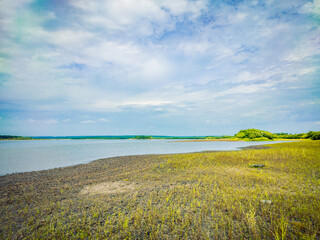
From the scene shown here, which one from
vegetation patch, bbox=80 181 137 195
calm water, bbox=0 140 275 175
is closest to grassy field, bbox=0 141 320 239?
vegetation patch, bbox=80 181 137 195

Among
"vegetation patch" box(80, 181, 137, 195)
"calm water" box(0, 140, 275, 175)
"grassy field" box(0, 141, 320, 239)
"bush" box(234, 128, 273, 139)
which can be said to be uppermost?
"bush" box(234, 128, 273, 139)

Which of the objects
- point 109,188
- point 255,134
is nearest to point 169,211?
point 109,188

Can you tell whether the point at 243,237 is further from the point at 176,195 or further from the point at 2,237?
the point at 2,237

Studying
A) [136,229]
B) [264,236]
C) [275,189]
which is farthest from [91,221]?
[275,189]

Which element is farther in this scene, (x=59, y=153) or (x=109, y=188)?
(x=59, y=153)

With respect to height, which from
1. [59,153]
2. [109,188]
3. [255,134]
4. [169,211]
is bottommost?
[59,153]

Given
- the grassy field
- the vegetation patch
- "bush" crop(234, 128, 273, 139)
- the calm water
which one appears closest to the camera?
the grassy field

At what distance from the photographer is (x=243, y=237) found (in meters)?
5.93

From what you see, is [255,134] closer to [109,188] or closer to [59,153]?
[59,153]

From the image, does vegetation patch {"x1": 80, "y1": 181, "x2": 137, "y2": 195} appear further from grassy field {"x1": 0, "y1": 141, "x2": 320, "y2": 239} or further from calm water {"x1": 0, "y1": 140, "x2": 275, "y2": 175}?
calm water {"x1": 0, "y1": 140, "x2": 275, "y2": 175}

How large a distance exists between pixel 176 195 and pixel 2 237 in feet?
25.9

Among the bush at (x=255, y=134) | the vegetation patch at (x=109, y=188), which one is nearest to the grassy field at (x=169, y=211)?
the vegetation patch at (x=109, y=188)

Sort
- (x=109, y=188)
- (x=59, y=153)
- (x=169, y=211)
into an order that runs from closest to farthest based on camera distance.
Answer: (x=169, y=211), (x=109, y=188), (x=59, y=153)

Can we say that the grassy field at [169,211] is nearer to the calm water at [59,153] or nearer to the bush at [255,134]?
the calm water at [59,153]
